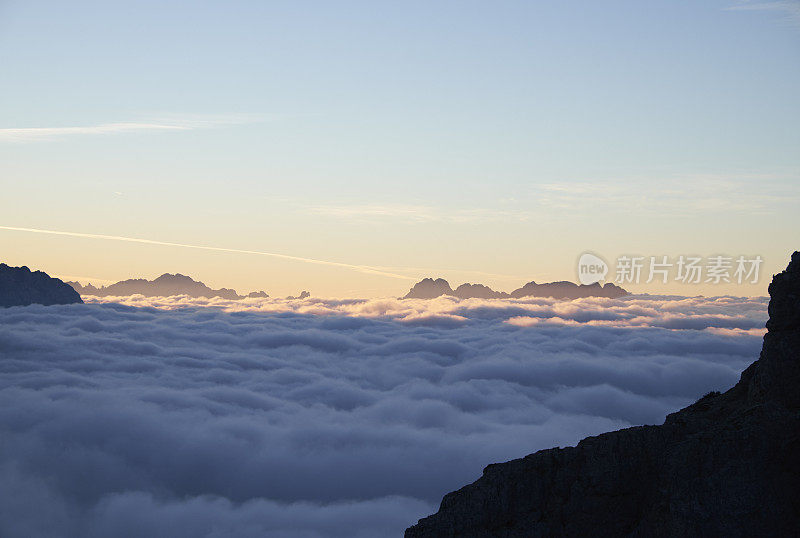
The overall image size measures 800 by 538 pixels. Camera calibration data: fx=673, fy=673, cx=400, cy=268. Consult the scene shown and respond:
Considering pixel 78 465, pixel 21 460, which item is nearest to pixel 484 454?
pixel 78 465

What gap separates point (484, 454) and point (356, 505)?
119ft

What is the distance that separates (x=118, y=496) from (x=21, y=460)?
35951 millimetres

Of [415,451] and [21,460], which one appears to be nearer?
[21,460]

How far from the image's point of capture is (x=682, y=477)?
2070cm

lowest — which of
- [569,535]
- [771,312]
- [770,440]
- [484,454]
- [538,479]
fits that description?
[484,454]

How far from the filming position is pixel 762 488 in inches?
774

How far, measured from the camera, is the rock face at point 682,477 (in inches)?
773

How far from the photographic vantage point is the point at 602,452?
74.1ft

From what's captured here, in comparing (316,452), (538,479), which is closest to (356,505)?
(316,452)

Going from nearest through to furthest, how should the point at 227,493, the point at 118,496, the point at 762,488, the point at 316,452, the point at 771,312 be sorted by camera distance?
1. the point at 762,488
2. the point at 771,312
3. the point at 118,496
4. the point at 227,493
5. the point at 316,452

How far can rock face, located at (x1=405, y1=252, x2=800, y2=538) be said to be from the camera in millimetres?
19641

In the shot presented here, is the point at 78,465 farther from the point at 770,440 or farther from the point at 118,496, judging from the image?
the point at 770,440

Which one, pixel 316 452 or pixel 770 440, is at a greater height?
pixel 770 440

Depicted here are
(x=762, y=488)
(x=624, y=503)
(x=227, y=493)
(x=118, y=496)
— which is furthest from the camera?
(x=227, y=493)
